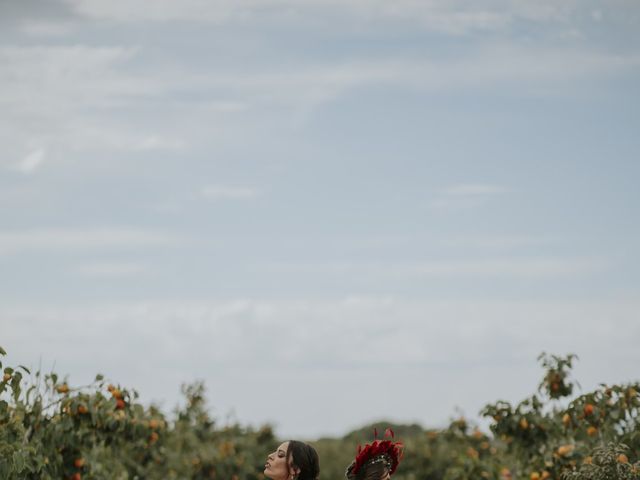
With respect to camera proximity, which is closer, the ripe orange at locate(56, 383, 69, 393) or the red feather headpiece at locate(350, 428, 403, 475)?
the red feather headpiece at locate(350, 428, 403, 475)

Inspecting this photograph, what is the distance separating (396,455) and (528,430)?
3360 millimetres

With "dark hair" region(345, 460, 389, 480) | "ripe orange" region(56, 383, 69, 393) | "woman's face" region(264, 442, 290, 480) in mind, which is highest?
"ripe orange" region(56, 383, 69, 393)

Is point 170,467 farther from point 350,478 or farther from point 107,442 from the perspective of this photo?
point 350,478

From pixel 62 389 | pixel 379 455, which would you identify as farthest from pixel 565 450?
pixel 62 389

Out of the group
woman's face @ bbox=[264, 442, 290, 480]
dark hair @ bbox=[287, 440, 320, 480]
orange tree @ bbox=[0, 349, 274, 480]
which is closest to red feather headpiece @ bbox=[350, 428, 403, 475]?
dark hair @ bbox=[287, 440, 320, 480]

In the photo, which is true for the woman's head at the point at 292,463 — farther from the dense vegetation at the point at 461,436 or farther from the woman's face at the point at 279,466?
the dense vegetation at the point at 461,436

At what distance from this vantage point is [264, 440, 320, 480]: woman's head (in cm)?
630

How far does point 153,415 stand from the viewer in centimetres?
992

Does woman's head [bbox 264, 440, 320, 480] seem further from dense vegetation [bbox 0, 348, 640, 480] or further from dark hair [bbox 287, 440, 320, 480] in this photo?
dense vegetation [bbox 0, 348, 640, 480]

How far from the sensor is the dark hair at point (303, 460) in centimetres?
630

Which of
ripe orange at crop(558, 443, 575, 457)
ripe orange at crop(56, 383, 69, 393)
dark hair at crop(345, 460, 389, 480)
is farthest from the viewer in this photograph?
ripe orange at crop(558, 443, 575, 457)

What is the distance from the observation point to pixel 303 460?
6297mm

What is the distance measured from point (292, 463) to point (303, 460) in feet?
0.23

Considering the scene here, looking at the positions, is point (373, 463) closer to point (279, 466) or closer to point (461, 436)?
point (279, 466)
